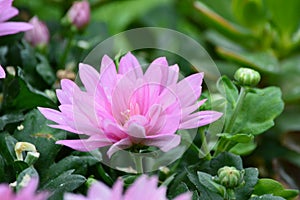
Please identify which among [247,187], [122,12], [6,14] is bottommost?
[122,12]

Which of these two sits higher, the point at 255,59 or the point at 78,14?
the point at 78,14

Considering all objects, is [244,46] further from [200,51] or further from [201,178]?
[201,178]

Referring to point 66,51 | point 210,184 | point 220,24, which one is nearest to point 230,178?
point 210,184

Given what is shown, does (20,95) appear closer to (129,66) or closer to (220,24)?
(129,66)

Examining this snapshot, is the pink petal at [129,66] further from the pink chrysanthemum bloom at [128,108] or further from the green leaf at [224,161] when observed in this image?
the green leaf at [224,161]

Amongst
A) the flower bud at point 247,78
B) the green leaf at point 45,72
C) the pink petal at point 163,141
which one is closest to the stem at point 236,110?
the flower bud at point 247,78
